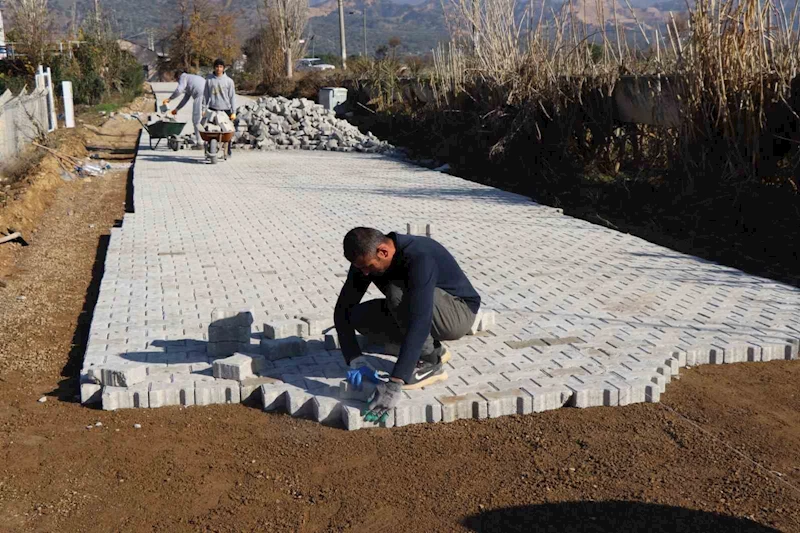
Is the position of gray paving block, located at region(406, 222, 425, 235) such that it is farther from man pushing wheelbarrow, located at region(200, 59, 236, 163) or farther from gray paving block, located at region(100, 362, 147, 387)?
man pushing wheelbarrow, located at region(200, 59, 236, 163)

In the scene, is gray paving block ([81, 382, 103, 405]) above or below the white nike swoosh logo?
below

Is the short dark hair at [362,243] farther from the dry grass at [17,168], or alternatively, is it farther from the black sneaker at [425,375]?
the dry grass at [17,168]

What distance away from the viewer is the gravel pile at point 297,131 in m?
19.2

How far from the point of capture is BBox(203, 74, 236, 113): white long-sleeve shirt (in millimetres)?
15164

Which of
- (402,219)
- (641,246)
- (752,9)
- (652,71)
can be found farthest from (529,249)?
(652,71)

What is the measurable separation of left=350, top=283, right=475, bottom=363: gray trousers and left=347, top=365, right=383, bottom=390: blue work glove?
30 centimetres

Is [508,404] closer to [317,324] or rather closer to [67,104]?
[317,324]

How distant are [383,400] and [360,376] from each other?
0.23m

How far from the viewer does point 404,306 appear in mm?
4645

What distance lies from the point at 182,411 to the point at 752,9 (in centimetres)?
718

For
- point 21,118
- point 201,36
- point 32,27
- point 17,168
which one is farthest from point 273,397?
point 201,36

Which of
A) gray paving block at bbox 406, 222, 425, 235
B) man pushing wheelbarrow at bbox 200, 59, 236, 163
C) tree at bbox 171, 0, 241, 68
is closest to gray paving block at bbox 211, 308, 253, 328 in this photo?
gray paving block at bbox 406, 222, 425, 235

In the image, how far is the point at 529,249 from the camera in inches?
340

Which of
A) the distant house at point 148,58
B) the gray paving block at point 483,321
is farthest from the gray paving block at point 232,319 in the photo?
the distant house at point 148,58
